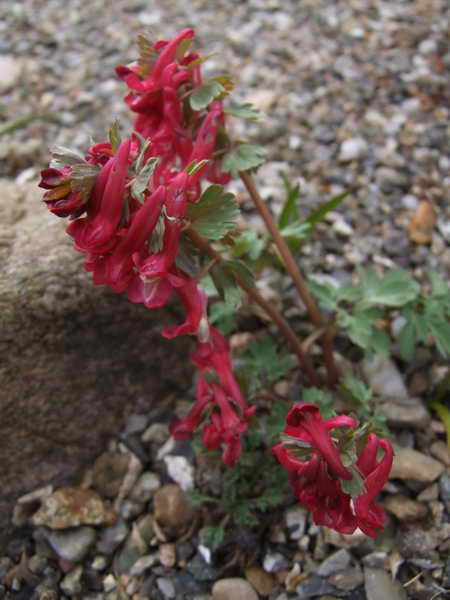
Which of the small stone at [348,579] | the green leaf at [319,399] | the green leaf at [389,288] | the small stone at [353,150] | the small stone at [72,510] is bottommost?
the small stone at [348,579]

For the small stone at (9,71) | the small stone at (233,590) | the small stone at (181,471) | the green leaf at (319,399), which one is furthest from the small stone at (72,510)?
the small stone at (9,71)

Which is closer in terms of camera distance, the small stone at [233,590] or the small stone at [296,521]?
the small stone at [233,590]

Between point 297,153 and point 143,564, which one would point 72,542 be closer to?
point 143,564

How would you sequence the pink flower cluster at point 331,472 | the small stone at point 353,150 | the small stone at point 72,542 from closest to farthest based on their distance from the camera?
the pink flower cluster at point 331,472
the small stone at point 72,542
the small stone at point 353,150

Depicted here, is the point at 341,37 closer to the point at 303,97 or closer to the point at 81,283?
the point at 303,97

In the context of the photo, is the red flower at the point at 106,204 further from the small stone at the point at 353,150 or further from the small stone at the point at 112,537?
the small stone at the point at 353,150

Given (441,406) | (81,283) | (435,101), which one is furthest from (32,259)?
(435,101)
